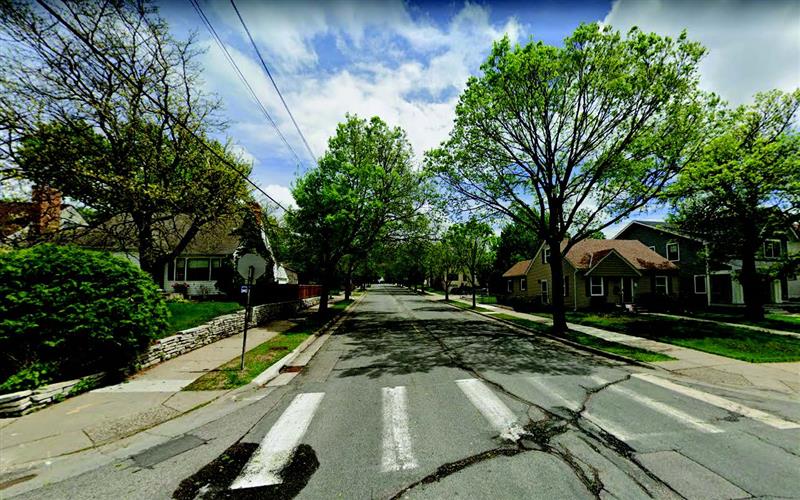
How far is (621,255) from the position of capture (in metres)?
28.8

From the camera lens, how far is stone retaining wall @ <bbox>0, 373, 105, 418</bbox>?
6020mm

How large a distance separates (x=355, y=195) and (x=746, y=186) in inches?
754

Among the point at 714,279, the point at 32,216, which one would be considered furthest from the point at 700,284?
the point at 32,216

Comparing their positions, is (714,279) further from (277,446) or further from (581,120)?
(277,446)

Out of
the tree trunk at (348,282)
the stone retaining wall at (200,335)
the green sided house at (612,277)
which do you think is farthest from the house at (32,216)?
Result: the green sided house at (612,277)

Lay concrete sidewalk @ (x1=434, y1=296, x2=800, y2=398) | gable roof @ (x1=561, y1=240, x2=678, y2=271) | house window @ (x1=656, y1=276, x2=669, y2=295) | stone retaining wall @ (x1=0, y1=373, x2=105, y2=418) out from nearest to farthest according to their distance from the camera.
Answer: stone retaining wall @ (x1=0, y1=373, x2=105, y2=418), concrete sidewalk @ (x1=434, y1=296, x2=800, y2=398), gable roof @ (x1=561, y1=240, x2=678, y2=271), house window @ (x1=656, y1=276, x2=669, y2=295)

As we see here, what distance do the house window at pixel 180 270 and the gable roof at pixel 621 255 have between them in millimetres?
31532

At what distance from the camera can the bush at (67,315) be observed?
21.8 feet

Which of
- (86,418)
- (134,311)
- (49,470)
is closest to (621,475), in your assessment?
(49,470)

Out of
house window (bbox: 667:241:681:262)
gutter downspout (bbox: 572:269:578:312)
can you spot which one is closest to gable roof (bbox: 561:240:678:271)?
gutter downspout (bbox: 572:269:578:312)

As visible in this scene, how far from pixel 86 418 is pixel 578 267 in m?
30.4

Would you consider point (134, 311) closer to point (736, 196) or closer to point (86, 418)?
point (86, 418)

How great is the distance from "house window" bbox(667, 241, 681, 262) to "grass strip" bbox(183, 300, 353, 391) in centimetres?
3438

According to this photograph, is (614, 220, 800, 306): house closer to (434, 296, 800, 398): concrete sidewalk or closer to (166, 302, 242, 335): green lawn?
(434, 296, 800, 398): concrete sidewalk
